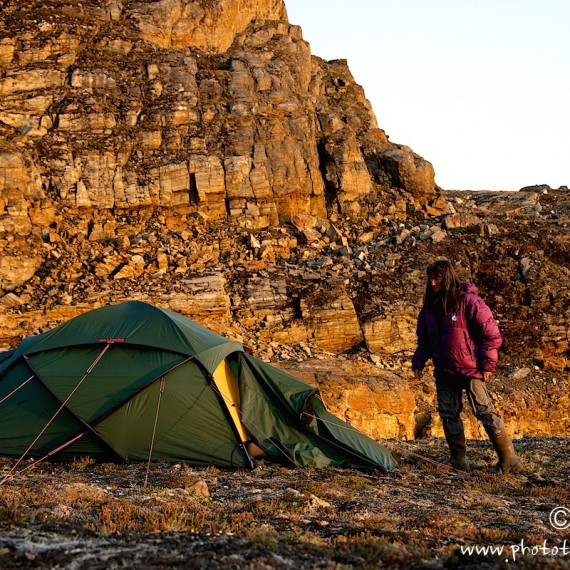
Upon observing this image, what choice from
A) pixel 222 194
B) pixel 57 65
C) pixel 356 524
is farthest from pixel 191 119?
pixel 356 524

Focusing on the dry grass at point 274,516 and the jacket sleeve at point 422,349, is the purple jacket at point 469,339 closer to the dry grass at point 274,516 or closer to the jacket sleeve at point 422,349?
the jacket sleeve at point 422,349

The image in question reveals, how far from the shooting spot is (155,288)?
64.0 ft

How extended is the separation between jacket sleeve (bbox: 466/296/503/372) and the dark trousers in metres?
Answer: 0.31

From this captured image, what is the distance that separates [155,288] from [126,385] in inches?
418

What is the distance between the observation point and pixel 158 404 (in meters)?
9.00

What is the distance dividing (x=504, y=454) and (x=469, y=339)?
176 centimetres

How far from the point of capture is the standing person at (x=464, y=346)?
341 inches

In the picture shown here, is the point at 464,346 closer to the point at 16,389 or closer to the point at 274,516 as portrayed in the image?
A: the point at 274,516

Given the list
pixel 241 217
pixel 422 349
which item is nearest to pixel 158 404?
pixel 422 349

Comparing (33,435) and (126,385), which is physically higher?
(126,385)

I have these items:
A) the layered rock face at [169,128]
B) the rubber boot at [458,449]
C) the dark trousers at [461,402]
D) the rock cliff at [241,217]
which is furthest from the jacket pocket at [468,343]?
the layered rock face at [169,128]

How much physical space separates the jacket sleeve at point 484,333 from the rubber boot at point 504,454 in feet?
3.24

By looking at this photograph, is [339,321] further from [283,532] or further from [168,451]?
[283,532]

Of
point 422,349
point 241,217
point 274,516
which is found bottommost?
point 274,516
